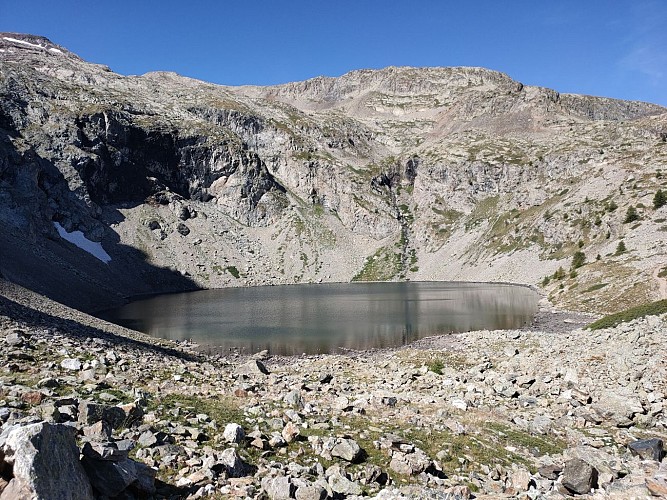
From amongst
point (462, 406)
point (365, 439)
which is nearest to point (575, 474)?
point (365, 439)

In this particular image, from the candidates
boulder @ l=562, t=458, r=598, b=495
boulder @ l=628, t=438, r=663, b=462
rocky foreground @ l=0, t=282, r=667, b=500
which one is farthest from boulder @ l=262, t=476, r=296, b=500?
boulder @ l=628, t=438, r=663, b=462

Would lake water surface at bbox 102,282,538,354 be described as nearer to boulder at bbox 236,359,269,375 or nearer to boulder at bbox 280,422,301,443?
boulder at bbox 236,359,269,375

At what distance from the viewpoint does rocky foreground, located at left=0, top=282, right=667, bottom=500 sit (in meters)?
8.34

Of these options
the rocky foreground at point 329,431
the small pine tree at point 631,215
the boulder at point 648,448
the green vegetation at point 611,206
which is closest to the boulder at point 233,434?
the rocky foreground at point 329,431

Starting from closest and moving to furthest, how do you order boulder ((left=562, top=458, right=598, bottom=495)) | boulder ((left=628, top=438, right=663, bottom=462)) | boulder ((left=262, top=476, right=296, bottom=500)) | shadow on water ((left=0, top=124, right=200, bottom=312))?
1. boulder ((left=262, top=476, right=296, bottom=500))
2. boulder ((left=562, top=458, right=598, bottom=495))
3. boulder ((left=628, top=438, right=663, bottom=462))
4. shadow on water ((left=0, top=124, right=200, bottom=312))

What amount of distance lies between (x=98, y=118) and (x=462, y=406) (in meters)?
206

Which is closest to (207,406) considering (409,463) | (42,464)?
(409,463)

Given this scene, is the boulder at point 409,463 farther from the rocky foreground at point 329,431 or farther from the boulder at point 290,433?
the boulder at point 290,433

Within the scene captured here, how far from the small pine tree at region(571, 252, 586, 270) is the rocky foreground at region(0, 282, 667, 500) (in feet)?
274

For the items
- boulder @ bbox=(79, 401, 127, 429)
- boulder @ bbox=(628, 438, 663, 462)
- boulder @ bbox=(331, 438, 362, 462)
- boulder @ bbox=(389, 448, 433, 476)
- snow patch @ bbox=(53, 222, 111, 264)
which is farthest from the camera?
snow patch @ bbox=(53, 222, 111, 264)

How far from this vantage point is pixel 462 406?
736 inches

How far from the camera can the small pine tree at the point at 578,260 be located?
10153cm

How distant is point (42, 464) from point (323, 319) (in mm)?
69264

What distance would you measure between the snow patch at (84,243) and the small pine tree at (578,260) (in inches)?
5311
